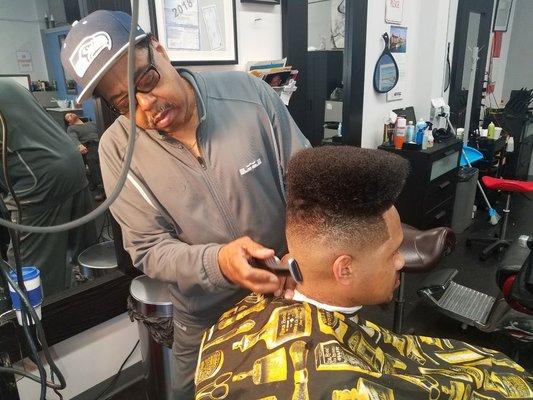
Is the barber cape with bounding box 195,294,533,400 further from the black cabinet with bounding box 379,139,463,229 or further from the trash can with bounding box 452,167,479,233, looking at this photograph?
the trash can with bounding box 452,167,479,233

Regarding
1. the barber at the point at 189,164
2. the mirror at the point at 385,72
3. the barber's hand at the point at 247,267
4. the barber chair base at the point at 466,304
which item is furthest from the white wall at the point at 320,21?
the barber's hand at the point at 247,267

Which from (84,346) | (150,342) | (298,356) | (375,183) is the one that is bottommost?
(84,346)

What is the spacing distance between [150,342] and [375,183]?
120 cm

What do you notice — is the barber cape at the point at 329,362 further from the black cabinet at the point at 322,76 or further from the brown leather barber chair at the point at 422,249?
the black cabinet at the point at 322,76

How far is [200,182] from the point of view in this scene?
1.07 metres

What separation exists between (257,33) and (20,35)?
4210 millimetres

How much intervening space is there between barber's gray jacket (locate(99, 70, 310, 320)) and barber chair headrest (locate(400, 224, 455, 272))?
2.11ft

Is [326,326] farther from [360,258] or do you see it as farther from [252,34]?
[252,34]

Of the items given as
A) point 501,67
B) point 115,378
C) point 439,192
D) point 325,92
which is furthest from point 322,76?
point 501,67

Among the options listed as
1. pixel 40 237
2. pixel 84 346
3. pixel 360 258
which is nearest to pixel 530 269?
pixel 360 258

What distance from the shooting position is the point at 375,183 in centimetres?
82

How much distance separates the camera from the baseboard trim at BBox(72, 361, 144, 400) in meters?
1.78

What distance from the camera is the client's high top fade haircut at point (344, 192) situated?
0.81 m

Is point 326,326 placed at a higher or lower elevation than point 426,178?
higher
